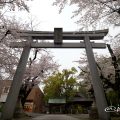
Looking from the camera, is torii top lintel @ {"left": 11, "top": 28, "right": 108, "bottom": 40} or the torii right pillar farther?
torii top lintel @ {"left": 11, "top": 28, "right": 108, "bottom": 40}

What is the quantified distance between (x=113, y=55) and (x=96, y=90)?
4.13m

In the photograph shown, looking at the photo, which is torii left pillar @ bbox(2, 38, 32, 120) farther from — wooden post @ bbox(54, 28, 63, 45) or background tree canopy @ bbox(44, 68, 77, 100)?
background tree canopy @ bbox(44, 68, 77, 100)

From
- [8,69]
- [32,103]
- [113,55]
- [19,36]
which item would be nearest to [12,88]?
[8,69]

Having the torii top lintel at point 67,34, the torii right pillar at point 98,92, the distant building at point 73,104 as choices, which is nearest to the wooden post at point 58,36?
the torii top lintel at point 67,34

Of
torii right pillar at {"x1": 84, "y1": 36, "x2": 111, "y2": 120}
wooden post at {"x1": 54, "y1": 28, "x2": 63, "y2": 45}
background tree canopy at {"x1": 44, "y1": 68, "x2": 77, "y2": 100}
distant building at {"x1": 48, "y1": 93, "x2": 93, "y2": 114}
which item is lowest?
torii right pillar at {"x1": 84, "y1": 36, "x2": 111, "y2": 120}

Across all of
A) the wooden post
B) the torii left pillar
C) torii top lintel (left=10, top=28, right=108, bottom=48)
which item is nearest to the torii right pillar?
torii top lintel (left=10, top=28, right=108, bottom=48)

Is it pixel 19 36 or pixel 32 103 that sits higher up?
pixel 32 103

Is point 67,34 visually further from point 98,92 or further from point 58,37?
point 98,92

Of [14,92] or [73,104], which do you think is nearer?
[14,92]

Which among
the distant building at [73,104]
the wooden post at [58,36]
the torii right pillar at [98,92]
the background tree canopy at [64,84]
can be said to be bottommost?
the torii right pillar at [98,92]

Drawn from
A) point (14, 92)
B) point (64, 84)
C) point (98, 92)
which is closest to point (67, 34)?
point (98, 92)

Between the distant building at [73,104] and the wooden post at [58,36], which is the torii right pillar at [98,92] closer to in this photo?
the wooden post at [58,36]

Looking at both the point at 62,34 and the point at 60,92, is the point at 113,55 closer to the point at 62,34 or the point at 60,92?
the point at 62,34

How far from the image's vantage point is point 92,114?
67.9 ft
